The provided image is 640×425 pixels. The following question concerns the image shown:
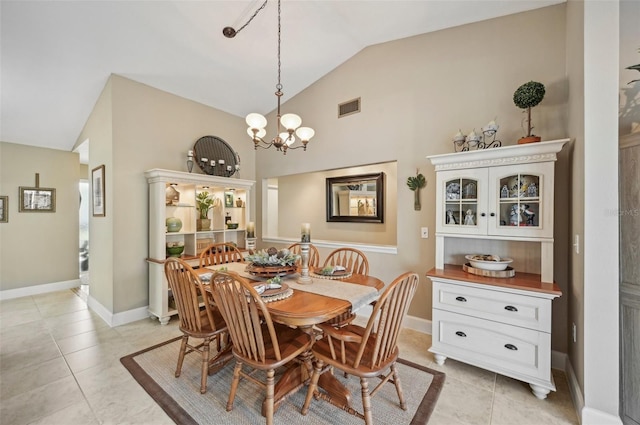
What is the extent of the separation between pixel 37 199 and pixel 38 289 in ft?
4.99

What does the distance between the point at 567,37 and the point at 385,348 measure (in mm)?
Result: 2977

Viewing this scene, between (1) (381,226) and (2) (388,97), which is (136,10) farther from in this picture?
(1) (381,226)

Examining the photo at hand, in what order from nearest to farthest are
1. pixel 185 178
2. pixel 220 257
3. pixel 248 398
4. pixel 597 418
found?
pixel 597 418 < pixel 248 398 < pixel 220 257 < pixel 185 178

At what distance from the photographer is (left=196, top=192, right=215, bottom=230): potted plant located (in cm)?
391

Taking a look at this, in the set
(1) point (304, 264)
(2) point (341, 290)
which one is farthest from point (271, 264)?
(2) point (341, 290)

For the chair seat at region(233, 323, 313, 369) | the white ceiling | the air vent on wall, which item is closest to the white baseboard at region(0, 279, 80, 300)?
the white ceiling

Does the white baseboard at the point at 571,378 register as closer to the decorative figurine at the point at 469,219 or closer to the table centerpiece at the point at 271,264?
the decorative figurine at the point at 469,219

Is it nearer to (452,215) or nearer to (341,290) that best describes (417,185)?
(452,215)

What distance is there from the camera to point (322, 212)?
17.0 ft

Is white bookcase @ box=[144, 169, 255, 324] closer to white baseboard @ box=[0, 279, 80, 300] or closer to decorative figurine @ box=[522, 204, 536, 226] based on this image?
white baseboard @ box=[0, 279, 80, 300]

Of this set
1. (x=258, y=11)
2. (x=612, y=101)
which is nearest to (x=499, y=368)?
(x=612, y=101)

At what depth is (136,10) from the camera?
8.40ft

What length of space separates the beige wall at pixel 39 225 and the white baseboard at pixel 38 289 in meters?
0.05

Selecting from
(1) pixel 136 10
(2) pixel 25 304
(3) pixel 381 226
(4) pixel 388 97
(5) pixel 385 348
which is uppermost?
(1) pixel 136 10
